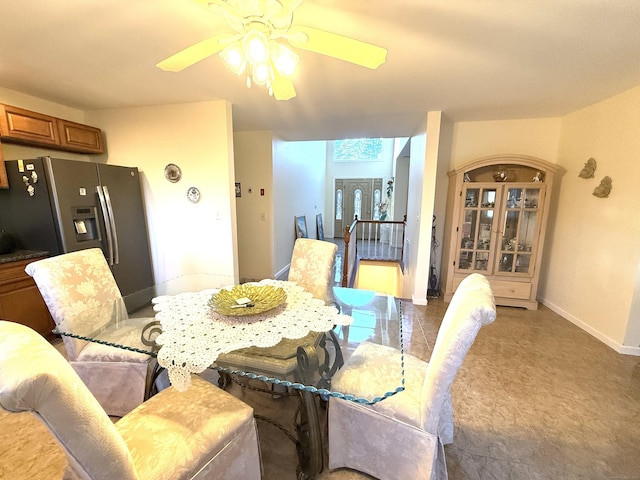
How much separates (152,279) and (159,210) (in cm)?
84

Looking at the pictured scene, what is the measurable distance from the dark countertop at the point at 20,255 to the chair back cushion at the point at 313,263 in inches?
86.3

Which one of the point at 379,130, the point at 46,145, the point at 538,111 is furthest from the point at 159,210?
the point at 538,111

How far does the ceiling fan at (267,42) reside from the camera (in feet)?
3.50

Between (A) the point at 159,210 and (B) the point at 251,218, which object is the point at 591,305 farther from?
(A) the point at 159,210

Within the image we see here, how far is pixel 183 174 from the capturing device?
2990 mm

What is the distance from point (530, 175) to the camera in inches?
133

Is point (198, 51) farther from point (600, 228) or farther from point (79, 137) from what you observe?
point (600, 228)

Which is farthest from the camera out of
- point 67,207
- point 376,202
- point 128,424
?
point 376,202

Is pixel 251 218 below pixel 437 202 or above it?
below

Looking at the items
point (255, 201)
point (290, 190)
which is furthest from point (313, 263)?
point (290, 190)

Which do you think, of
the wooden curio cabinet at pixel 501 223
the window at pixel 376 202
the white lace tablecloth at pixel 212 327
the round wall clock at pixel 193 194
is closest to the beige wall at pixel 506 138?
the wooden curio cabinet at pixel 501 223

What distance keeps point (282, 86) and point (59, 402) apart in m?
1.51

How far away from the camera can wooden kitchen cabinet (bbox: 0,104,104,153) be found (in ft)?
7.64

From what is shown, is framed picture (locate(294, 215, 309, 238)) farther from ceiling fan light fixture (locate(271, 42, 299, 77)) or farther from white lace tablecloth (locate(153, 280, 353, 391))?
ceiling fan light fixture (locate(271, 42, 299, 77))
